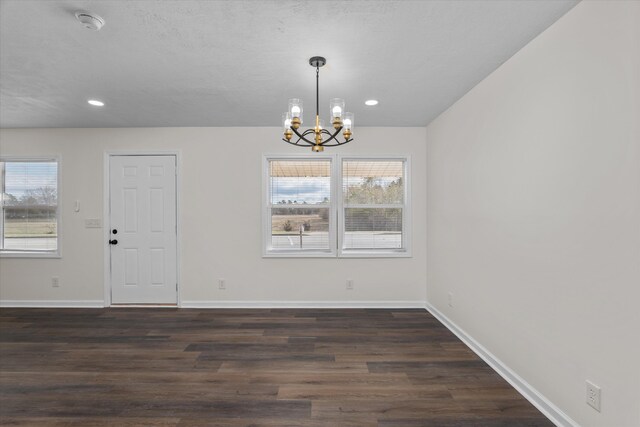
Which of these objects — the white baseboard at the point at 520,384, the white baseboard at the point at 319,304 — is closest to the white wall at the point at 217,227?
the white baseboard at the point at 319,304

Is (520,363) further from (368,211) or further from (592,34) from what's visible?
(368,211)

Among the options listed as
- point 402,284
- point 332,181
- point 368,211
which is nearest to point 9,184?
point 332,181

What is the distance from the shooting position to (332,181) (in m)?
4.43

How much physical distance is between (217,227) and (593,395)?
397cm

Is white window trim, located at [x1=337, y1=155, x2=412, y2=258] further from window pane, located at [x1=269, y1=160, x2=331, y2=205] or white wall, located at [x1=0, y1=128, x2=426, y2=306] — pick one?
window pane, located at [x1=269, y1=160, x2=331, y2=205]

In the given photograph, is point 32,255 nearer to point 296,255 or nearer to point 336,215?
point 296,255

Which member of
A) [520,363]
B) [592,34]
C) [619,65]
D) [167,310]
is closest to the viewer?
[619,65]

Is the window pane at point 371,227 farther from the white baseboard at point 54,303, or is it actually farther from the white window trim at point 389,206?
the white baseboard at point 54,303

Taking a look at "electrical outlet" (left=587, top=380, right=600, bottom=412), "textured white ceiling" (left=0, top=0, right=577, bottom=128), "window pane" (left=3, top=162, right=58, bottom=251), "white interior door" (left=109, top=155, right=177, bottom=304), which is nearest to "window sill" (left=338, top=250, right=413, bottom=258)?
"textured white ceiling" (left=0, top=0, right=577, bottom=128)

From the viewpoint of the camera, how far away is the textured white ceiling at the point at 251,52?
6.21ft

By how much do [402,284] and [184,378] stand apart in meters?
2.88

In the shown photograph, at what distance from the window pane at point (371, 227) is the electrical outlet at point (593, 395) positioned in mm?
2781

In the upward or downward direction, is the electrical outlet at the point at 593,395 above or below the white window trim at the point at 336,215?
below

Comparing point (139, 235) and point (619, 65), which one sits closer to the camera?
point (619, 65)
